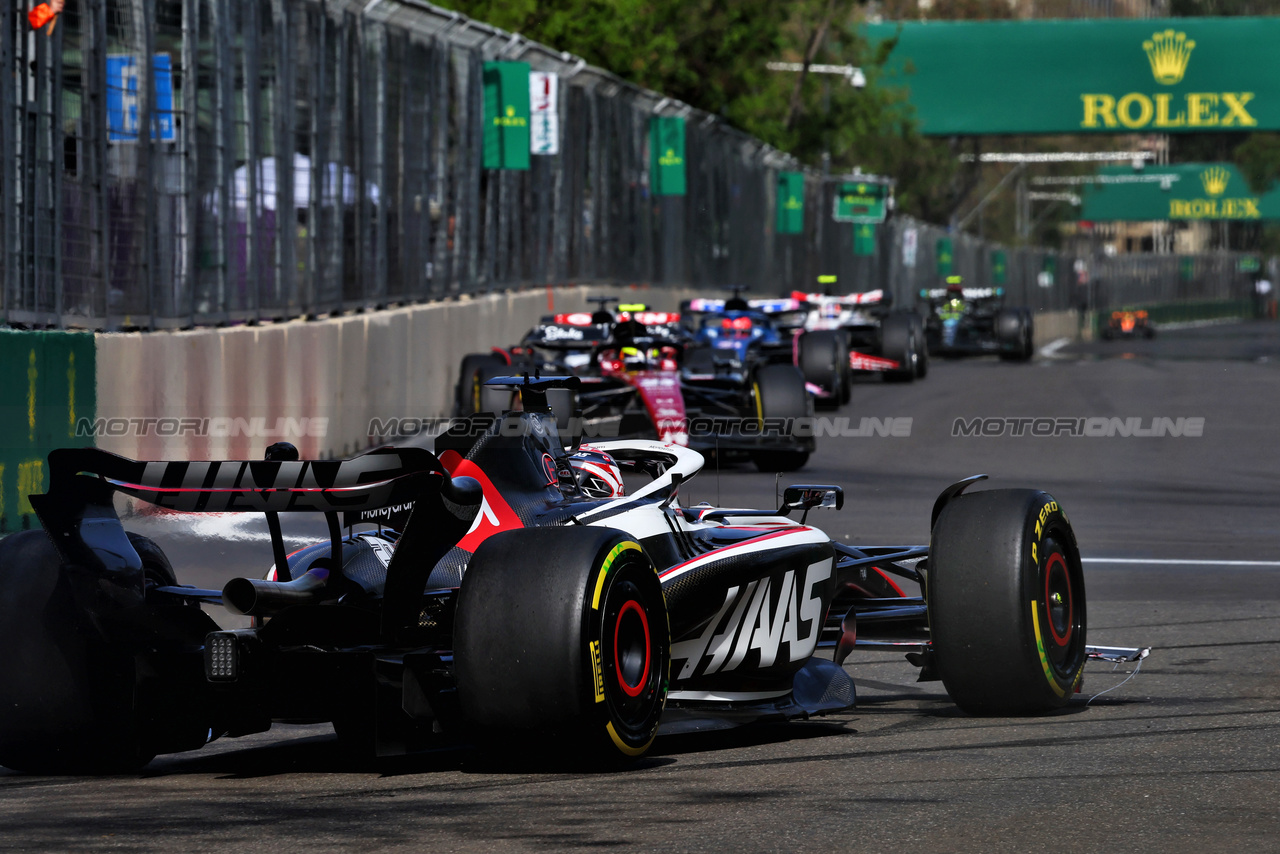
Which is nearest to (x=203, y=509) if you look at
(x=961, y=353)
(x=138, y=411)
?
(x=138, y=411)

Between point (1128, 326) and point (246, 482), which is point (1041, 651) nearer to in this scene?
point (246, 482)

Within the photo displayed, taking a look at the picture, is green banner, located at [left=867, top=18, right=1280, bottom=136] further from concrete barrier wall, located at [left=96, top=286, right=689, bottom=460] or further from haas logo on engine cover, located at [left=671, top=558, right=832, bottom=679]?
haas logo on engine cover, located at [left=671, top=558, right=832, bottom=679]

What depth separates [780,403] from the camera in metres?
16.2

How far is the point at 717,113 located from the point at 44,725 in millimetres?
43141

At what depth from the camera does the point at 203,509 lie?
5.70 meters

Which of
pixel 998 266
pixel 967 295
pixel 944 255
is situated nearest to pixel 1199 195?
pixel 998 266

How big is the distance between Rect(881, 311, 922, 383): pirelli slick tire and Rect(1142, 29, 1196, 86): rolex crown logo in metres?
29.3

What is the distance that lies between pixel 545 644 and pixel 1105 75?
53.8 meters

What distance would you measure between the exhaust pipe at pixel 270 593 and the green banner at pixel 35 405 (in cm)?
401

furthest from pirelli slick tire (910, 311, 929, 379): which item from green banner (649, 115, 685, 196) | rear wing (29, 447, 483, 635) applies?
rear wing (29, 447, 483, 635)

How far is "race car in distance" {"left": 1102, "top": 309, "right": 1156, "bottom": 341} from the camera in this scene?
61688mm

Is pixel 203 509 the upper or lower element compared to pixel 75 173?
lower

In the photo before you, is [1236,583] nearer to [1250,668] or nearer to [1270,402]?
[1250,668]
